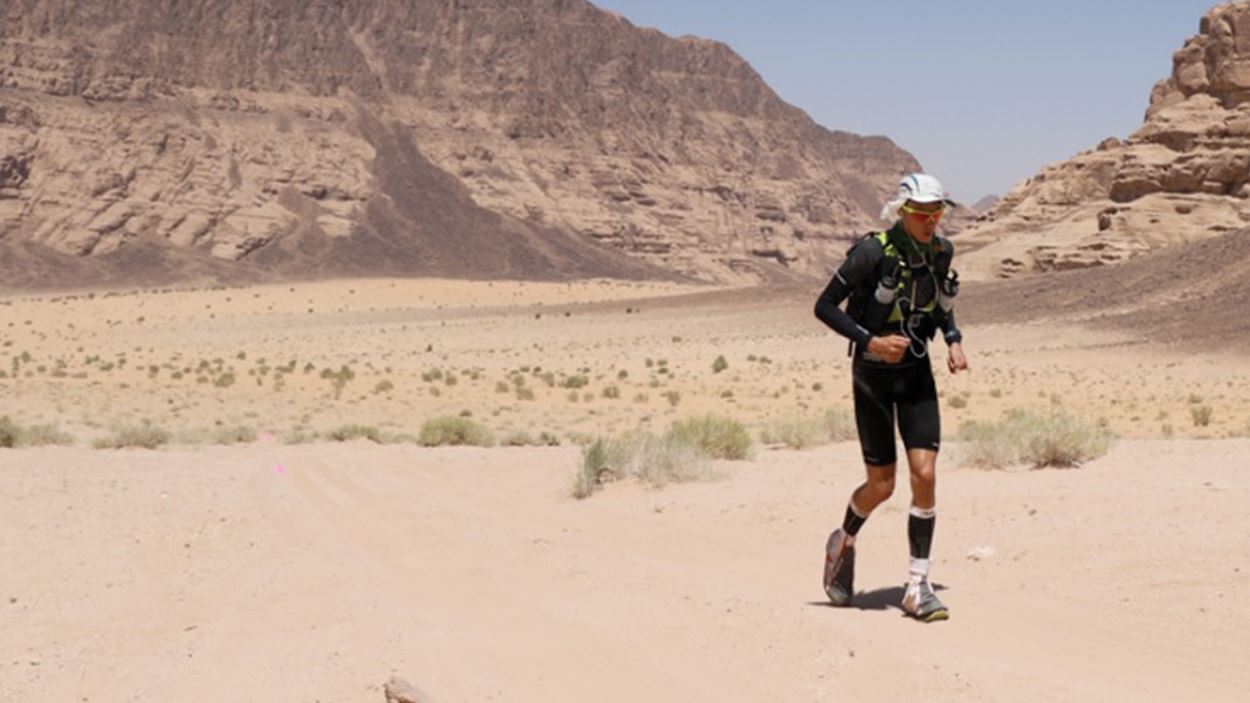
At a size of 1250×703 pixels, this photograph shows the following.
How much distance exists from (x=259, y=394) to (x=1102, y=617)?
2487 centimetres

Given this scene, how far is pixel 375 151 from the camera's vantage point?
406 feet

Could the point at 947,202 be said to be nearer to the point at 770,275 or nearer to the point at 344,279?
the point at 344,279

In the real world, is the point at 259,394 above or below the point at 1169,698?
below

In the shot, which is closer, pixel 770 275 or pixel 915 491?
pixel 915 491

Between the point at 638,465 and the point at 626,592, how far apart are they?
4.63m

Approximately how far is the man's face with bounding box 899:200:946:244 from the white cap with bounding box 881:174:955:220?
2cm

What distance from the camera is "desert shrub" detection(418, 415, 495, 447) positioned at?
18.2 m

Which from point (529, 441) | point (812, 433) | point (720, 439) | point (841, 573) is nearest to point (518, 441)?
point (529, 441)

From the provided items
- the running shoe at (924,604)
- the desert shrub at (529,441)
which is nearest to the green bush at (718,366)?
the desert shrub at (529,441)

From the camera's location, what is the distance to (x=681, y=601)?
6914 millimetres

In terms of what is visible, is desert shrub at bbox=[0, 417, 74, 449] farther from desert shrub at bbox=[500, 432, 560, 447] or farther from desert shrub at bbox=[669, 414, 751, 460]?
desert shrub at bbox=[669, 414, 751, 460]

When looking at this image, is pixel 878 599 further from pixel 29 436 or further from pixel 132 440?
pixel 29 436

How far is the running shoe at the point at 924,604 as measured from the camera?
21.8ft

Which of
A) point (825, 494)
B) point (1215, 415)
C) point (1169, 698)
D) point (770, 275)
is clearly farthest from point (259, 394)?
point (770, 275)
